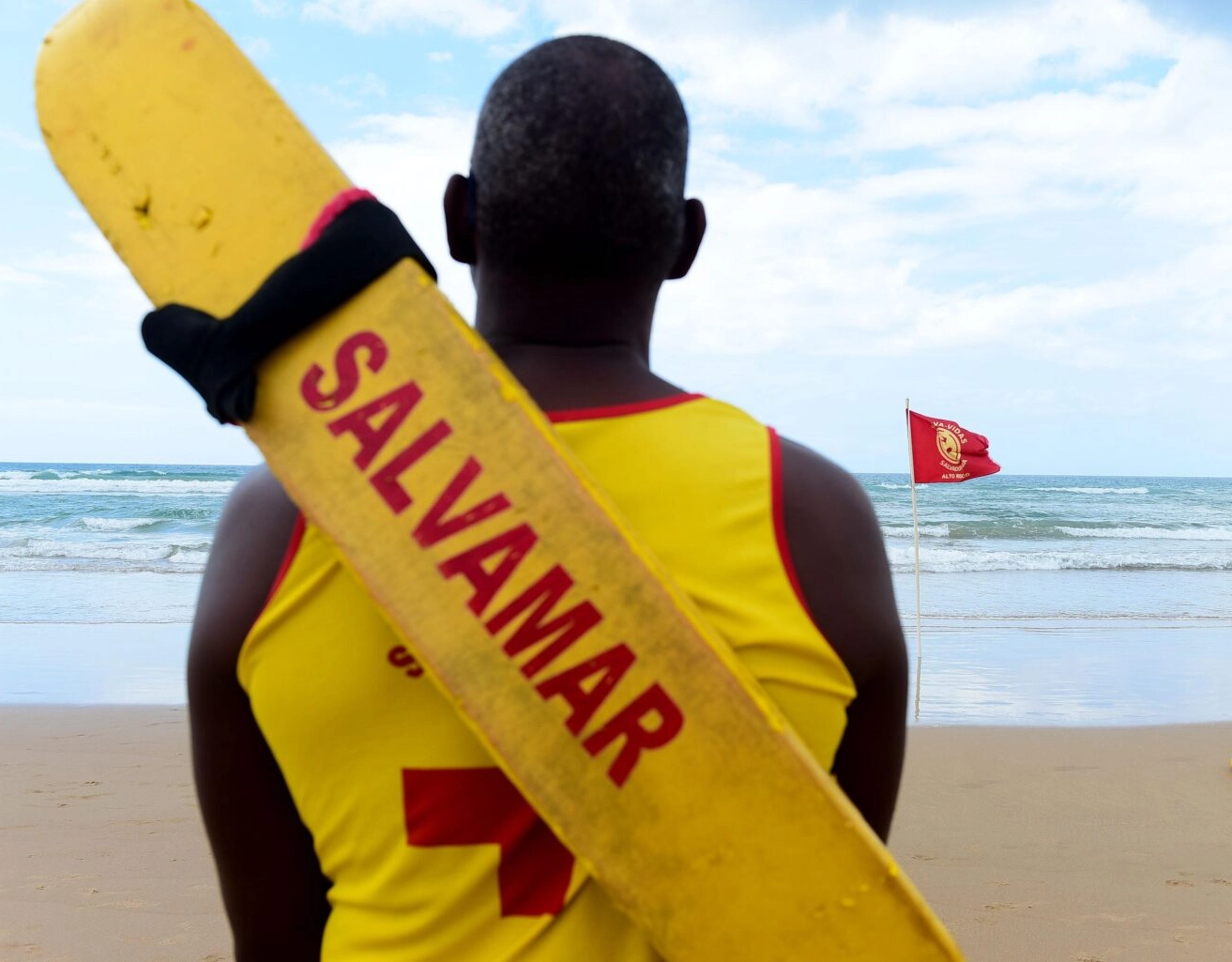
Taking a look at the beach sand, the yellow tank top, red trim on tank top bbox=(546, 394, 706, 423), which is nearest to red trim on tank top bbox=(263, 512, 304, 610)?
the yellow tank top

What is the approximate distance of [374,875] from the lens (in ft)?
3.34

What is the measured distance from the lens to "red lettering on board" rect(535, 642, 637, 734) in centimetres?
93

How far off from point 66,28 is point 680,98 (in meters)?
0.61

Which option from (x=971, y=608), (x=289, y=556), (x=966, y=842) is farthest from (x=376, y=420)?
(x=971, y=608)

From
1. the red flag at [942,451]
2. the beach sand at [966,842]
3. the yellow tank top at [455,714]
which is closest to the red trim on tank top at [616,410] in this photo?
the yellow tank top at [455,714]

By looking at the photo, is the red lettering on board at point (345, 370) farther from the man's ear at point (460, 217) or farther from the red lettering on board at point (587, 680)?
the red lettering on board at point (587, 680)

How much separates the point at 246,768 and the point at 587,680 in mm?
380

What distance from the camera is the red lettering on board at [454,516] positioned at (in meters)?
0.95

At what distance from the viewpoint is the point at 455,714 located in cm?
98

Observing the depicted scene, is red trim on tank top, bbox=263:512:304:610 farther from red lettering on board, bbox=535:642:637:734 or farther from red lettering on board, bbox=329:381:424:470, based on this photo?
red lettering on board, bbox=535:642:637:734

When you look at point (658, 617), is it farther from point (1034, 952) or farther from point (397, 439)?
point (1034, 952)

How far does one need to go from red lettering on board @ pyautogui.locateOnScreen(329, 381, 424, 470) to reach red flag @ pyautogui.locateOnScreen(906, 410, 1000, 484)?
7.65 meters

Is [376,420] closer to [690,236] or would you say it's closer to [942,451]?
[690,236]

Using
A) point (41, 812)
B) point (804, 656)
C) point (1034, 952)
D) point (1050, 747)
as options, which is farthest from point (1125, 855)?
point (41, 812)
